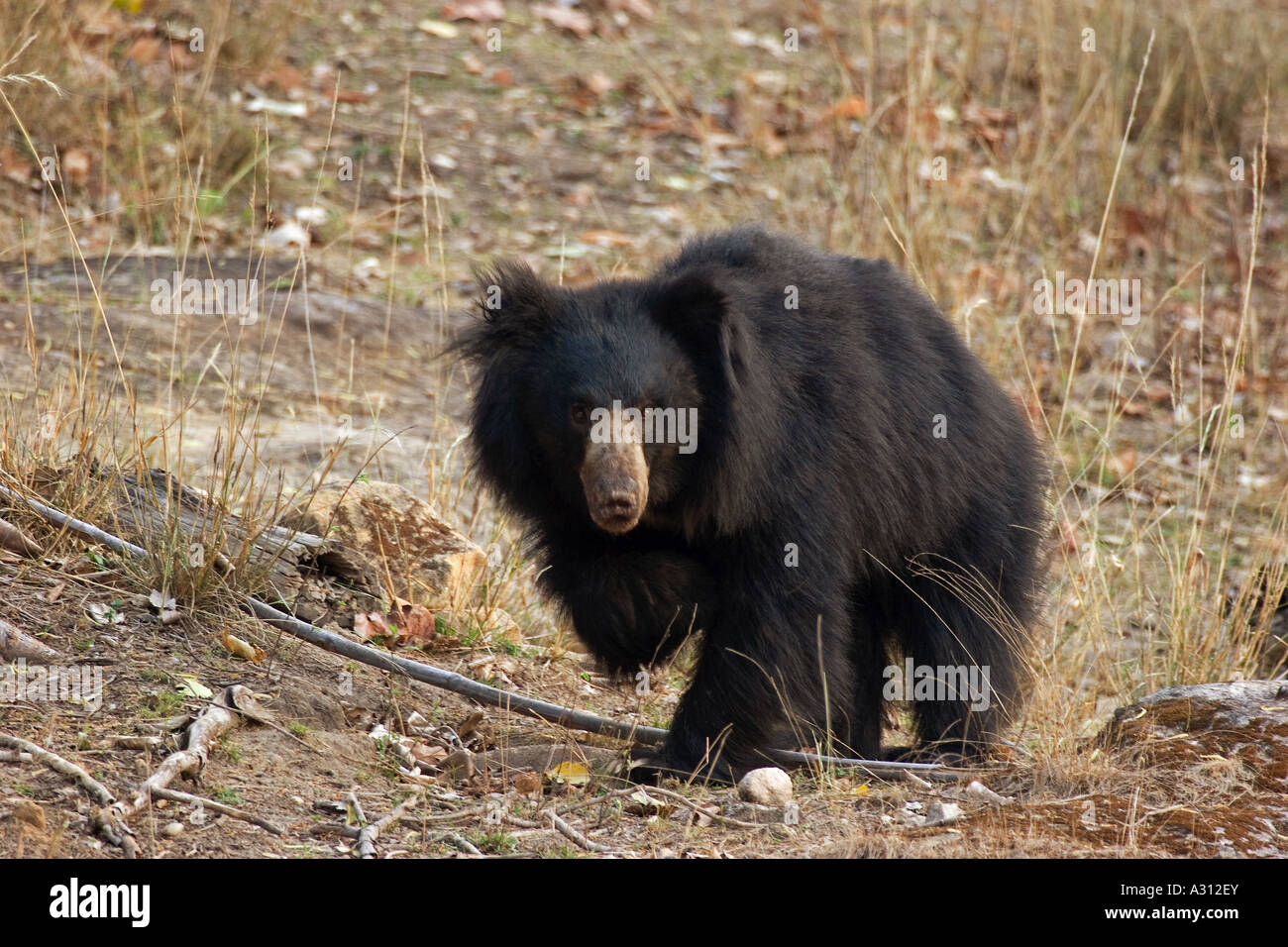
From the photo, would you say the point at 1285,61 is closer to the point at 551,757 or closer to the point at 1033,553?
the point at 1033,553

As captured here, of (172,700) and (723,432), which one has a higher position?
(723,432)

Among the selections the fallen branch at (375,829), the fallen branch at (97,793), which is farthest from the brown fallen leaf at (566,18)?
the fallen branch at (97,793)

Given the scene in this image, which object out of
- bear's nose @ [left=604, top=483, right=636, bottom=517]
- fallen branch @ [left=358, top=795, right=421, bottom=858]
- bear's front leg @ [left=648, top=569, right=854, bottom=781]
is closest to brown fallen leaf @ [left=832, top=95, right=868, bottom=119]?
bear's front leg @ [left=648, top=569, right=854, bottom=781]

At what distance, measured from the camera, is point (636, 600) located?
11.6 ft

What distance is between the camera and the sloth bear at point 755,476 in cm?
336

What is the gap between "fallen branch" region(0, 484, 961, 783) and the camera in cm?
352

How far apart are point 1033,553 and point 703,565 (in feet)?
3.61

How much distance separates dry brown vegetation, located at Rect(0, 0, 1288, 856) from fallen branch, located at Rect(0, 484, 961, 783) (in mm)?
60

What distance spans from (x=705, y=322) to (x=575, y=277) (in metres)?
4.19

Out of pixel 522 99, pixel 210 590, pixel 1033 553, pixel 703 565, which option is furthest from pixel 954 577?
pixel 522 99

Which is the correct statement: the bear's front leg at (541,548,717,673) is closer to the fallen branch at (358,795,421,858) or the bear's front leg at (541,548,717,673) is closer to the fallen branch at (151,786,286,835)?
the fallen branch at (358,795,421,858)

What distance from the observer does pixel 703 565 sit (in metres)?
3.63
